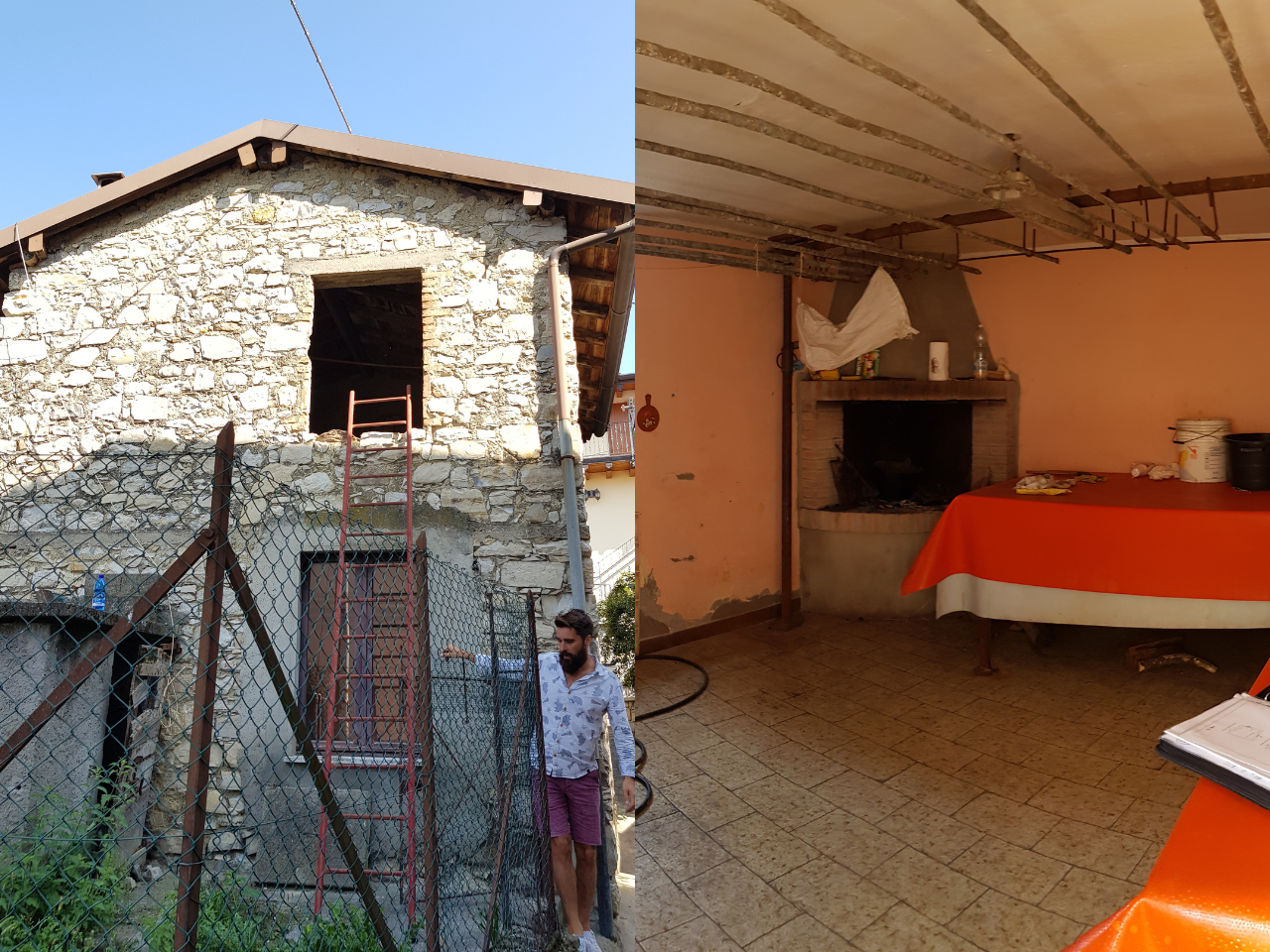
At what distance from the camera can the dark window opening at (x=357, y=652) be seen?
3.49ft

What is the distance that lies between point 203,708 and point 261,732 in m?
0.12

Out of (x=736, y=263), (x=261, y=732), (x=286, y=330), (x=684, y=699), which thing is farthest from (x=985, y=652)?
(x=286, y=330)

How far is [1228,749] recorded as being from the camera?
2.23 ft

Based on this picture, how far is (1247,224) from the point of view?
1.74m

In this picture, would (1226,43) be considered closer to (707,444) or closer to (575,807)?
(575,807)

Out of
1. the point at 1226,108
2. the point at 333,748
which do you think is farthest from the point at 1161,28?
the point at 333,748

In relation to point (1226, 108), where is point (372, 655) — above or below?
below

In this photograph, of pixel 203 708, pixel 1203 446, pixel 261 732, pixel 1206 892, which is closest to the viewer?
pixel 1206 892

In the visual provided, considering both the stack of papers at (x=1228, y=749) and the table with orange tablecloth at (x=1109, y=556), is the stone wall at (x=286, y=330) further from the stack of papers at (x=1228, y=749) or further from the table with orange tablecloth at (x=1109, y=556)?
the table with orange tablecloth at (x=1109, y=556)

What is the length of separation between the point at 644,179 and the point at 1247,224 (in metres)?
1.42

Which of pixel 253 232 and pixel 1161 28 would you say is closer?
pixel 253 232

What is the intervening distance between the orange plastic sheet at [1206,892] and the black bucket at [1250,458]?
159 centimetres

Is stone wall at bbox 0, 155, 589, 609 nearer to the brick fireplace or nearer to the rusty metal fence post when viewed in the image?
the rusty metal fence post

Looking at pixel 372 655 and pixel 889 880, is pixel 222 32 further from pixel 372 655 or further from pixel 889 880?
pixel 889 880
